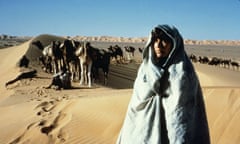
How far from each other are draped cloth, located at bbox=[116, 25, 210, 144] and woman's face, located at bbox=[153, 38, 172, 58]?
5cm

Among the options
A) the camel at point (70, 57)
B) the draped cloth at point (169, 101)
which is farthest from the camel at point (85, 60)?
the draped cloth at point (169, 101)

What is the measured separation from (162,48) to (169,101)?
0.48 metres

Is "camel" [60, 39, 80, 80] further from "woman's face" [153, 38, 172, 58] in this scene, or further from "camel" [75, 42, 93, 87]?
"woman's face" [153, 38, 172, 58]

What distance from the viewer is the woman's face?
408 centimetres

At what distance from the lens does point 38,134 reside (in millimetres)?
9445

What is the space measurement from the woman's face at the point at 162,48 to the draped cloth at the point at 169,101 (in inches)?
2.0

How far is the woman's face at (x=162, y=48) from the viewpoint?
4078mm

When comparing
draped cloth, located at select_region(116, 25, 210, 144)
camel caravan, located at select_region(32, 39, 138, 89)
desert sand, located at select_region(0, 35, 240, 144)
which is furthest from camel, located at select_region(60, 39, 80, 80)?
draped cloth, located at select_region(116, 25, 210, 144)

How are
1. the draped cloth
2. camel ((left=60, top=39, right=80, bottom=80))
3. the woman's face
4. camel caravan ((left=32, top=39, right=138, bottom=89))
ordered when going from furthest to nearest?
camel ((left=60, top=39, right=80, bottom=80)), camel caravan ((left=32, top=39, right=138, bottom=89)), the woman's face, the draped cloth

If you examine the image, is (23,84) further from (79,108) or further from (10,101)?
(79,108)

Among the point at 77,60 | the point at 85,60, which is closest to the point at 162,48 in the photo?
the point at 85,60

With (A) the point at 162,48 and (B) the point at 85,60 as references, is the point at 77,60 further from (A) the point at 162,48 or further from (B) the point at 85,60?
(A) the point at 162,48

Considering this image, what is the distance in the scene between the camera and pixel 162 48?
161 inches

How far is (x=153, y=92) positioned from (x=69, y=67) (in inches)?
768
